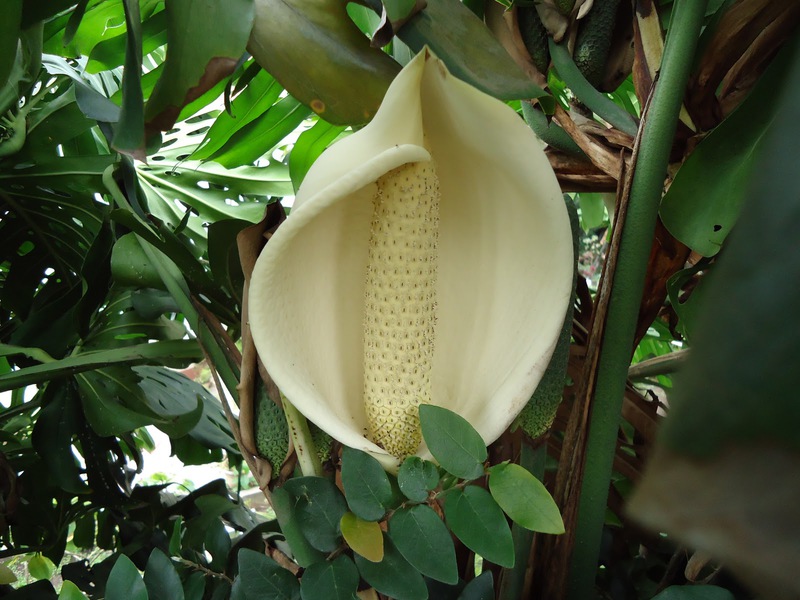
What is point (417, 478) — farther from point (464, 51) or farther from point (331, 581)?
point (464, 51)

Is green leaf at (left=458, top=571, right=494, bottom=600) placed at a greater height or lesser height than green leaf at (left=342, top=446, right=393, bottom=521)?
lesser

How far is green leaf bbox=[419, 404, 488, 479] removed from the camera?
337 millimetres

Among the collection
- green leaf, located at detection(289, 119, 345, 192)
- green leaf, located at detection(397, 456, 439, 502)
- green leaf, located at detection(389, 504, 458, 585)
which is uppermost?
green leaf, located at detection(289, 119, 345, 192)

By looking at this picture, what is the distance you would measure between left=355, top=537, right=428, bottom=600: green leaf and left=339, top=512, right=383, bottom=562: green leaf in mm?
15

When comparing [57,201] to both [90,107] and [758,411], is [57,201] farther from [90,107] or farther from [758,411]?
[758,411]

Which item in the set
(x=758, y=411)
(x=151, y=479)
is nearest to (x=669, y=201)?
(x=758, y=411)

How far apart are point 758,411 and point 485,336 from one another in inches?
13.5

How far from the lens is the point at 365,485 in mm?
363

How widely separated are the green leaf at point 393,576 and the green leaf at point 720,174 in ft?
0.83

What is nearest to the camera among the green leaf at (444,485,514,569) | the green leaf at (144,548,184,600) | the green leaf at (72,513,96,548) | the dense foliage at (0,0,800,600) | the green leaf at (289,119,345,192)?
the dense foliage at (0,0,800,600)

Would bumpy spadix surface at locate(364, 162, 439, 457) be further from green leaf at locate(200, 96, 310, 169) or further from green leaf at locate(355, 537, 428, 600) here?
green leaf at locate(200, 96, 310, 169)

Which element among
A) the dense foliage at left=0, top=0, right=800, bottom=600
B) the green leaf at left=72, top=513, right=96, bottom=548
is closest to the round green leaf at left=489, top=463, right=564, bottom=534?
the dense foliage at left=0, top=0, right=800, bottom=600

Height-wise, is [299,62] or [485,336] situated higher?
[299,62]

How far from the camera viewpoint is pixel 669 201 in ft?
1.41
